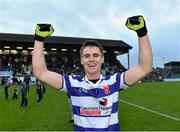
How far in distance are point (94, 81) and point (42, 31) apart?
77 cm

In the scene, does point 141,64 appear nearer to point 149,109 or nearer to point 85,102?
point 85,102

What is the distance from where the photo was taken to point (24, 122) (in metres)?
17.7

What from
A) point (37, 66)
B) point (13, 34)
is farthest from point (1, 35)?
point (37, 66)

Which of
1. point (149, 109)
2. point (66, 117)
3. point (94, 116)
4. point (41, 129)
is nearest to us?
point (94, 116)

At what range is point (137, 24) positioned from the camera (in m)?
4.60

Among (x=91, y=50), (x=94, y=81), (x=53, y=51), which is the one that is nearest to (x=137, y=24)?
(x=91, y=50)

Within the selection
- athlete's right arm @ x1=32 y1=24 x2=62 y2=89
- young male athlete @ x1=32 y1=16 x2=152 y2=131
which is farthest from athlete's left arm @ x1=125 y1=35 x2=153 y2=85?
athlete's right arm @ x1=32 y1=24 x2=62 y2=89

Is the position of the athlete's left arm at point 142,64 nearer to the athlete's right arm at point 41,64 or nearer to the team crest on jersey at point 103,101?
the team crest on jersey at point 103,101

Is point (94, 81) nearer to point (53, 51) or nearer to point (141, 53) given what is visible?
point (141, 53)

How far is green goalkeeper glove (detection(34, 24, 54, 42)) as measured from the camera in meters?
4.74

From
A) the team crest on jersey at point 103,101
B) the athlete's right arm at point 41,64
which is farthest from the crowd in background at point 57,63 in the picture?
the team crest on jersey at point 103,101

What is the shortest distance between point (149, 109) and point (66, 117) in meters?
5.31

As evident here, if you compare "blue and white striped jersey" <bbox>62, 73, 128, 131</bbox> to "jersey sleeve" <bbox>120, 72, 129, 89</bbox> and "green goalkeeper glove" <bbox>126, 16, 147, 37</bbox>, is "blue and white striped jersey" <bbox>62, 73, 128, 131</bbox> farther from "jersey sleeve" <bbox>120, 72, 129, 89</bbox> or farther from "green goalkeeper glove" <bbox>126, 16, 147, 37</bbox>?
"green goalkeeper glove" <bbox>126, 16, 147, 37</bbox>

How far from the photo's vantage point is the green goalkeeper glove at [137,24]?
15.1 ft
